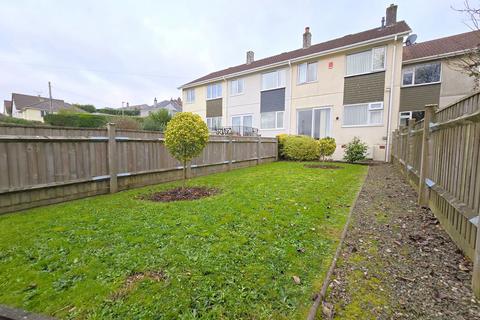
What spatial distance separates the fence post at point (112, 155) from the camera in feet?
18.6

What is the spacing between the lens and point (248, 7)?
13.5 m

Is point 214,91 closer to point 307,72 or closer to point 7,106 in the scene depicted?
point 307,72

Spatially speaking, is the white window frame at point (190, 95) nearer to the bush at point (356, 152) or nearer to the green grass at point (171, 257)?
the bush at point (356, 152)

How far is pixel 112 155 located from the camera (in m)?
5.71

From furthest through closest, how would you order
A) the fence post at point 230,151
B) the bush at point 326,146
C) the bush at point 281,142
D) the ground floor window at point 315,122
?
1. the ground floor window at point 315,122
2. the bush at point 281,142
3. the bush at point 326,146
4. the fence post at point 230,151

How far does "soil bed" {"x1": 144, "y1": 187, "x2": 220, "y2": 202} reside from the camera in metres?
5.19

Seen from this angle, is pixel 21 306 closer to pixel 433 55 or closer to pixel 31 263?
pixel 31 263

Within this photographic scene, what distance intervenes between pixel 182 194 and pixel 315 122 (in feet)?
39.6

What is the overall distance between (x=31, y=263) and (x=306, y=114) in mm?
15396

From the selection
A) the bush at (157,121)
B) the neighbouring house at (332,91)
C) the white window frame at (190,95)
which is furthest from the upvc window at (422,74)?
the bush at (157,121)

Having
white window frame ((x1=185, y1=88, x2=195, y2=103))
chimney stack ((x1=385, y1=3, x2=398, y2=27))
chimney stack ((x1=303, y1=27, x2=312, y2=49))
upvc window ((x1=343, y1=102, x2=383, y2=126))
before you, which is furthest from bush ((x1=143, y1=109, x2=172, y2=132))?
chimney stack ((x1=385, y1=3, x2=398, y2=27))

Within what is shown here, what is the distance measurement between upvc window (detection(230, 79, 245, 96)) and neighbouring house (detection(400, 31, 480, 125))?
11.0m

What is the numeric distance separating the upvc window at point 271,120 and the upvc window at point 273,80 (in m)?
1.94

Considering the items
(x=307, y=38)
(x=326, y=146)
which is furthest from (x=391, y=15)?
(x=326, y=146)
